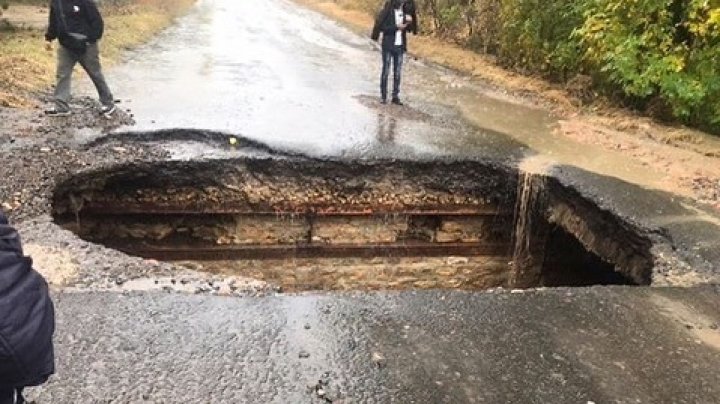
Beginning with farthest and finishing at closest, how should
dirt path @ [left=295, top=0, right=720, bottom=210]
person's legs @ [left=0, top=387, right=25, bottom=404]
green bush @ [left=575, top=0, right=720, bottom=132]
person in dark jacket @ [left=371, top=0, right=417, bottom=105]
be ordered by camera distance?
person in dark jacket @ [left=371, top=0, right=417, bottom=105] < green bush @ [left=575, top=0, right=720, bottom=132] < dirt path @ [left=295, top=0, right=720, bottom=210] < person's legs @ [left=0, top=387, right=25, bottom=404]

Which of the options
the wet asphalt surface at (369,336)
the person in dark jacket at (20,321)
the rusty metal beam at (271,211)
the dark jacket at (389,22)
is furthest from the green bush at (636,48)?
the person in dark jacket at (20,321)

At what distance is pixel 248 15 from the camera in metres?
27.3

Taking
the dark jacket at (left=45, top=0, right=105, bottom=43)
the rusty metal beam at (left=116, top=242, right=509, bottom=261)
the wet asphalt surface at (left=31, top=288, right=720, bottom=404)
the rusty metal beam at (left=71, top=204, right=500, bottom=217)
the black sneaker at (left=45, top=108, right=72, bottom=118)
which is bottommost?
the rusty metal beam at (left=116, top=242, right=509, bottom=261)

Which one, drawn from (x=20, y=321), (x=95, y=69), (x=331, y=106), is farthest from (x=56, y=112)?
(x=20, y=321)

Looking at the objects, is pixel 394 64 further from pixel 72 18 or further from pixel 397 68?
pixel 72 18

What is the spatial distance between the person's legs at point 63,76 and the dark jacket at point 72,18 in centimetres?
25

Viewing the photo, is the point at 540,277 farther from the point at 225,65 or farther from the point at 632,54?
the point at 225,65

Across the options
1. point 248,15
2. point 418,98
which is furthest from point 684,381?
point 248,15

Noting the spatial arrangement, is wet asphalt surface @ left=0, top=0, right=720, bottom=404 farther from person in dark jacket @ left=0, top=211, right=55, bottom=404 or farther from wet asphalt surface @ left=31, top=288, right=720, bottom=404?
person in dark jacket @ left=0, top=211, right=55, bottom=404

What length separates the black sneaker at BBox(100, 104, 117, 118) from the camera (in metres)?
8.69

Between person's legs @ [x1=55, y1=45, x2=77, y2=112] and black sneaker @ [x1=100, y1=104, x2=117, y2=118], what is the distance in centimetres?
44

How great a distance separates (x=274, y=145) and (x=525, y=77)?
7.69 m

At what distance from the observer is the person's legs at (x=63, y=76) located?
8516 millimetres

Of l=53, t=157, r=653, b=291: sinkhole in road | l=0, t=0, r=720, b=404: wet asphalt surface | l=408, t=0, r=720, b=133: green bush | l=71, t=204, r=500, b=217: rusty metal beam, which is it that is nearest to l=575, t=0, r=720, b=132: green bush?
l=408, t=0, r=720, b=133: green bush
